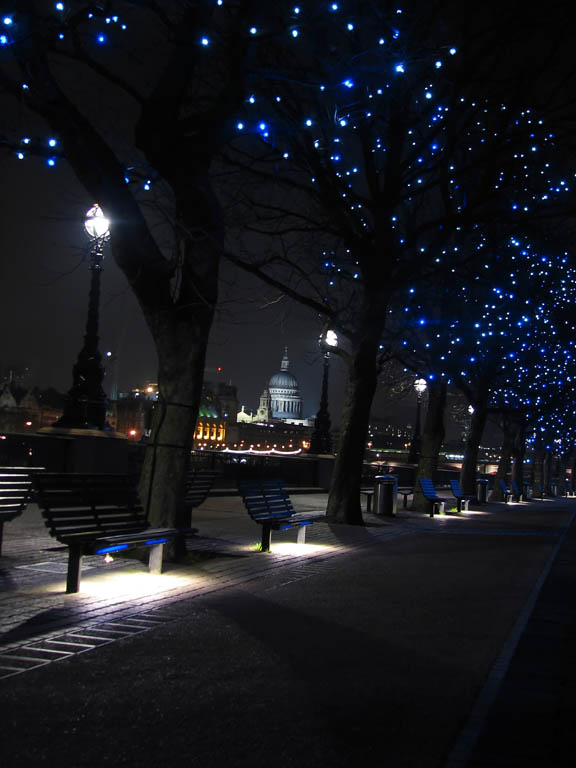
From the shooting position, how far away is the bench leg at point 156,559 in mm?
9727

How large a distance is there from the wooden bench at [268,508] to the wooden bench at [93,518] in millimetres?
2430

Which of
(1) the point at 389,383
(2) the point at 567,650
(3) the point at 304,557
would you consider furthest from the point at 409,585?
(1) the point at 389,383

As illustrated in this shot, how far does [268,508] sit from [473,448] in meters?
23.5

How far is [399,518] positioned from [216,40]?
47.6ft

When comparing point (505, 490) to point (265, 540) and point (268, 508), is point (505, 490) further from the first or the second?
point (265, 540)

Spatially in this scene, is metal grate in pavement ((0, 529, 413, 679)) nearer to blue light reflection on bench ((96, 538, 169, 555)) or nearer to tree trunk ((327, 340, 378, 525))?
blue light reflection on bench ((96, 538, 169, 555))

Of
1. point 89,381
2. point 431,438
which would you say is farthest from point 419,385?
point 89,381

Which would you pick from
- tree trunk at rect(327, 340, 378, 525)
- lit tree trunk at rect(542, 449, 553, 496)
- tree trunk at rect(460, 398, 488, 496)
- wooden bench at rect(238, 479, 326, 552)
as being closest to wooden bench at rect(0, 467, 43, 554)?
wooden bench at rect(238, 479, 326, 552)

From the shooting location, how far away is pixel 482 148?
21.7 meters

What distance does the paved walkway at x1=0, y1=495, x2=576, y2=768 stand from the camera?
14.4 ft

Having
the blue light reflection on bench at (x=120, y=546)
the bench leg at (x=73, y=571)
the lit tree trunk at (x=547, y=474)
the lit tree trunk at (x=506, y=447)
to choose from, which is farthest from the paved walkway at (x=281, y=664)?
the lit tree trunk at (x=547, y=474)

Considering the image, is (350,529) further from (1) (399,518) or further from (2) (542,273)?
(2) (542,273)

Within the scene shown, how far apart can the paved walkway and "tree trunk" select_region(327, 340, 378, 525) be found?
6.83 m

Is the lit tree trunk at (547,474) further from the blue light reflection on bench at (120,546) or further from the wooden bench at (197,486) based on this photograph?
the blue light reflection on bench at (120,546)
